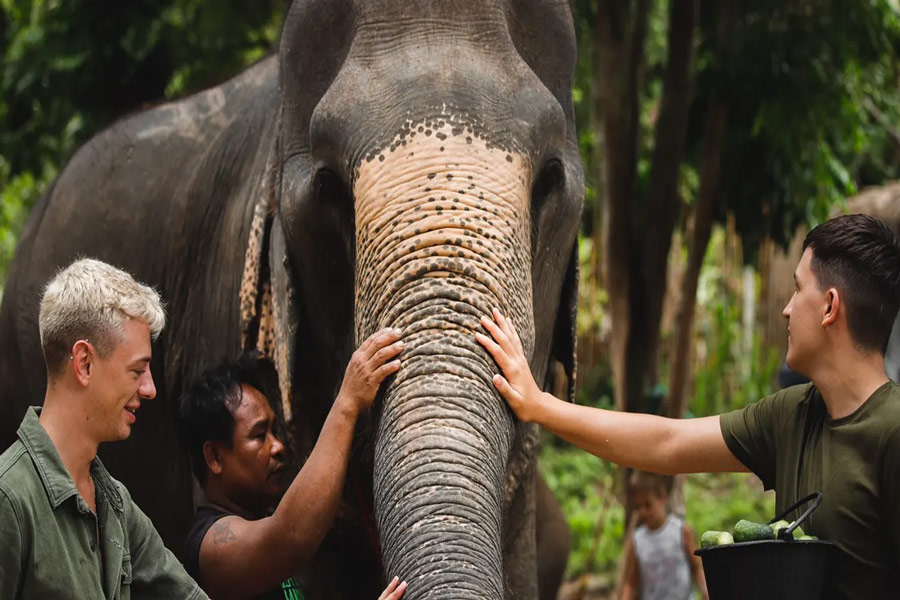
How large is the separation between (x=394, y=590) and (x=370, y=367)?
0.60m

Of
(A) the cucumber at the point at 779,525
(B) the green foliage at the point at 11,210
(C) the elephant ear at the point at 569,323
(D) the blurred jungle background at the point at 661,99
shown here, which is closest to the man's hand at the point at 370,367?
(A) the cucumber at the point at 779,525

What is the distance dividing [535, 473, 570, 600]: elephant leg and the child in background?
34 cm

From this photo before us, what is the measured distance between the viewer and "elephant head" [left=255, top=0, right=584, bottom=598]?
132 inches

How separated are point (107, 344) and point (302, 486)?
2.47ft

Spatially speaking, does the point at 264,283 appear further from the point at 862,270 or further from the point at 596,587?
the point at 596,587

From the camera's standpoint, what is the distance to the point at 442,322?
11.6ft

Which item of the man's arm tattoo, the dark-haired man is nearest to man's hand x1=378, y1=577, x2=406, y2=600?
the dark-haired man

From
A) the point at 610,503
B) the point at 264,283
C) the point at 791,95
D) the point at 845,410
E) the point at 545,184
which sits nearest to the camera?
the point at 845,410

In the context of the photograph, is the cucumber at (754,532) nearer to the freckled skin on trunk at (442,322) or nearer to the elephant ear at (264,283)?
the freckled skin on trunk at (442,322)

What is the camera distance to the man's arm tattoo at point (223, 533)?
149 inches

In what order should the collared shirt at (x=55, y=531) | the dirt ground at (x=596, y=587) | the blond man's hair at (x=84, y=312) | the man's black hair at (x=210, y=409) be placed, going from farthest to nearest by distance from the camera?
the dirt ground at (x=596, y=587) < the man's black hair at (x=210, y=409) < the blond man's hair at (x=84, y=312) < the collared shirt at (x=55, y=531)

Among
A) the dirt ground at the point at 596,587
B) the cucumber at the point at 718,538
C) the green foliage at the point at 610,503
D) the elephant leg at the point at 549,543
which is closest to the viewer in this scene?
the cucumber at the point at 718,538

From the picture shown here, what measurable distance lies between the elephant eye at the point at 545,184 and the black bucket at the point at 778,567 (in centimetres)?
135

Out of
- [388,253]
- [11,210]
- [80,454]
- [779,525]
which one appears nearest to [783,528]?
[779,525]
